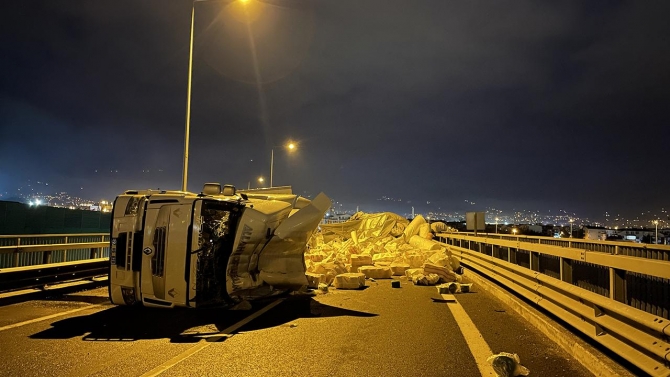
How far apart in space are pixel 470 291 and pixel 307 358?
6353 mm

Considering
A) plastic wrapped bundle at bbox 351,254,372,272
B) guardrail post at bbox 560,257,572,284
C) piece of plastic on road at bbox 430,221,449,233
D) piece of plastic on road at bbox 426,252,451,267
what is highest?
piece of plastic on road at bbox 430,221,449,233

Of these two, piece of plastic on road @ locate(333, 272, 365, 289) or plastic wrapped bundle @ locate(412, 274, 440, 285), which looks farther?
plastic wrapped bundle @ locate(412, 274, 440, 285)

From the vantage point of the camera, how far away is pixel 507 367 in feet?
14.9

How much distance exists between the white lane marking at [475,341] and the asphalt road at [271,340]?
0.08 ft

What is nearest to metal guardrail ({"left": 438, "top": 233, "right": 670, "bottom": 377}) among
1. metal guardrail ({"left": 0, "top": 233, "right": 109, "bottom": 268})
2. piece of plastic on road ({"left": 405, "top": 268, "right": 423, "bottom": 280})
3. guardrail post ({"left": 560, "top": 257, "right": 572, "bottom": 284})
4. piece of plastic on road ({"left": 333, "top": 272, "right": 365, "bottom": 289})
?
guardrail post ({"left": 560, "top": 257, "right": 572, "bottom": 284})

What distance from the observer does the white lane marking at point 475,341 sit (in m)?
4.78

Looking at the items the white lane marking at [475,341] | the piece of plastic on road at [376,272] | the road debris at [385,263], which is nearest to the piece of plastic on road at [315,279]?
the road debris at [385,263]

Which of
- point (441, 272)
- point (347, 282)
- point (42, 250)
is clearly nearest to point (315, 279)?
point (347, 282)

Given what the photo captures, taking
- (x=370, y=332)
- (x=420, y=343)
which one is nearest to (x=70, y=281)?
(x=370, y=332)

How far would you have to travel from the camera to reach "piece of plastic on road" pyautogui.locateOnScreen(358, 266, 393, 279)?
13009 mm

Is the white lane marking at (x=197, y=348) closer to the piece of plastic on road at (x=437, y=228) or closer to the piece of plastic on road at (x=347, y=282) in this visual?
the piece of plastic on road at (x=347, y=282)

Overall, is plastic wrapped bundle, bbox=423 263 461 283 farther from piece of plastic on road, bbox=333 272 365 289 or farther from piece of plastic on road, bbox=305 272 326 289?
piece of plastic on road, bbox=305 272 326 289

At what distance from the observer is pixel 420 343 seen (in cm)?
584

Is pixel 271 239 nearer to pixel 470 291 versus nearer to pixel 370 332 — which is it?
pixel 370 332
